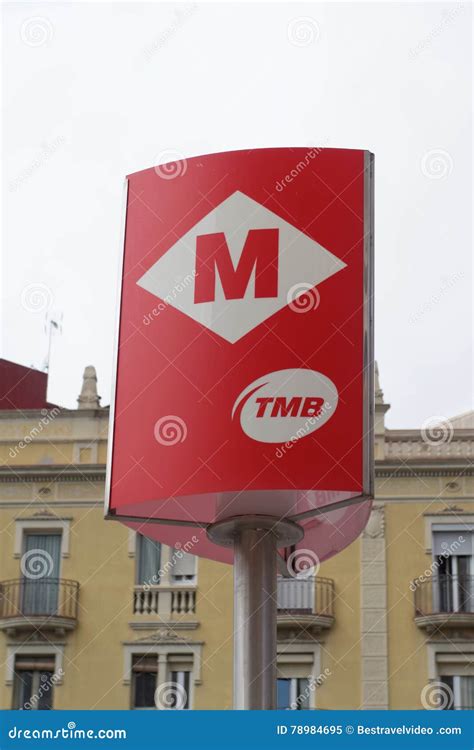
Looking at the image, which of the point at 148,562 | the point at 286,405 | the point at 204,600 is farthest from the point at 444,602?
the point at 286,405

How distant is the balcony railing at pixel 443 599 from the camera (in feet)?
86.8

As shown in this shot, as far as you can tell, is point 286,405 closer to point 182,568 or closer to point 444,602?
point 444,602

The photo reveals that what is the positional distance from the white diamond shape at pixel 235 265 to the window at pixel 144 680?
1642 cm

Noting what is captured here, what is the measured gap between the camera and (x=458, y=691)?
26.4m

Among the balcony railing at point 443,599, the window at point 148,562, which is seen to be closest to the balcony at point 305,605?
the balcony railing at point 443,599

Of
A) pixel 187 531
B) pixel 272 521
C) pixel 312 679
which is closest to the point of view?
pixel 272 521

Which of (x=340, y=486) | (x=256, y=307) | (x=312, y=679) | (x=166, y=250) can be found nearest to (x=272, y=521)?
(x=340, y=486)

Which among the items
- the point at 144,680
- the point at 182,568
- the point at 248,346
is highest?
the point at 182,568

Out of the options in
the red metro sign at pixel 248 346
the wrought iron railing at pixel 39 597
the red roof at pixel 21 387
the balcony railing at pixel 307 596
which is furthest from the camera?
the red roof at pixel 21 387

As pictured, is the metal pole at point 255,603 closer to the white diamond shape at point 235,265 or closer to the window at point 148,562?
the white diamond shape at point 235,265

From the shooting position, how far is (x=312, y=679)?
26.6 metres

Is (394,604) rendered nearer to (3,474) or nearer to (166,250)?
(3,474)

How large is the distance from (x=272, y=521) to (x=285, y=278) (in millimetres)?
2207

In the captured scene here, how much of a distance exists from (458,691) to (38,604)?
28.9 feet
